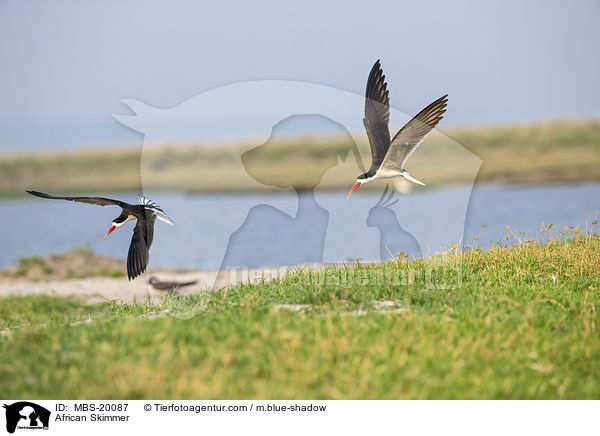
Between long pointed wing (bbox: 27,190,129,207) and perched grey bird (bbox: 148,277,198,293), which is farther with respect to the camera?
perched grey bird (bbox: 148,277,198,293)

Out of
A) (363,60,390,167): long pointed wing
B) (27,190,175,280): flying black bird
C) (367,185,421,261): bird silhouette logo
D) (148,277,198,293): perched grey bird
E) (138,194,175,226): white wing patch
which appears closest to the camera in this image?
(138,194,175,226): white wing patch

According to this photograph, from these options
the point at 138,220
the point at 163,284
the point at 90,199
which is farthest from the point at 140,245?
the point at 163,284

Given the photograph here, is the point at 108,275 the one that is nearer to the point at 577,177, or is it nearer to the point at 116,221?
the point at 116,221

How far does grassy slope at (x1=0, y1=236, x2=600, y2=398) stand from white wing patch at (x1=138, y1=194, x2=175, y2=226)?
81cm

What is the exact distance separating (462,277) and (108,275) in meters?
7.97

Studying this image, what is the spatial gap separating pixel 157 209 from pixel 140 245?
1.50ft

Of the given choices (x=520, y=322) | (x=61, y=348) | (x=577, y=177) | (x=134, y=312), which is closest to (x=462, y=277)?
(x=520, y=322)

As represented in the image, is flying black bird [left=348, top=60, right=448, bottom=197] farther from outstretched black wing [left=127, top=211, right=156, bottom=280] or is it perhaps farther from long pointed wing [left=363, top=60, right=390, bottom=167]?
outstretched black wing [left=127, top=211, right=156, bottom=280]

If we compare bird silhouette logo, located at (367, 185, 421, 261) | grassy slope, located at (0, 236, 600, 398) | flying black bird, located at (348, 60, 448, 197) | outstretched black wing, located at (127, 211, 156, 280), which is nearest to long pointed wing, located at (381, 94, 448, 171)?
flying black bird, located at (348, 60, 448, 197)

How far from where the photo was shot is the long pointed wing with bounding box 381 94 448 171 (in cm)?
555

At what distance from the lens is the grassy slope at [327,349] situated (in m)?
3.83

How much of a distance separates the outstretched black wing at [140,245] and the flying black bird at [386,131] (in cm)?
210

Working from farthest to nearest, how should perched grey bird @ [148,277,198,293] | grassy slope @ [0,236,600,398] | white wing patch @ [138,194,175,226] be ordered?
perched grey bird @ [148,277,198,293] < white wing patch @ [138,194,175,226] < grassy slope @ [0,236,600,398]

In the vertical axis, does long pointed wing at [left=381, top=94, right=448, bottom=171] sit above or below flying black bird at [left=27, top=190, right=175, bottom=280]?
above
